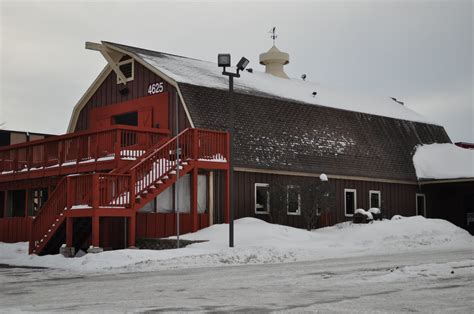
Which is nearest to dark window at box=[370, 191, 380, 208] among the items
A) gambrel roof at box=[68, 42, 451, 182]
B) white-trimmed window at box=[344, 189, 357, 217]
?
gambrel roof at box=[68, 42, 451, 182]

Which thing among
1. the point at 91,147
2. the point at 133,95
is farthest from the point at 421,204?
the point at 91,147

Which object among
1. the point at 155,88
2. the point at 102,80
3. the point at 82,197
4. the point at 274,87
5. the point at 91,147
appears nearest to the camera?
the point at 82,197

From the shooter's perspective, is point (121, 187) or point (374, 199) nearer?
point (121, 187)

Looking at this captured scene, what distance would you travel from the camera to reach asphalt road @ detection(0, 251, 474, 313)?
30.6ft

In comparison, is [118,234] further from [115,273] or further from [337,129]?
[337,129]

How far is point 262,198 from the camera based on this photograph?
27.6m

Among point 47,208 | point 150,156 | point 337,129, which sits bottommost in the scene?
point 47,208

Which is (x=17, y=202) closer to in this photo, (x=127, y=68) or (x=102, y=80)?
(x=102, y=80)

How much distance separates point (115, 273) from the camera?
15.7 m

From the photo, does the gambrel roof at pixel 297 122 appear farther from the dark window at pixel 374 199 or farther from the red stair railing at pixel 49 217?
the red stair railing at pixel 49 217

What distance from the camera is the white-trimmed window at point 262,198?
27312 millimetres

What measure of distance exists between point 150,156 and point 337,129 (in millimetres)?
12476

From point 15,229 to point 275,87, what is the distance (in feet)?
43.0

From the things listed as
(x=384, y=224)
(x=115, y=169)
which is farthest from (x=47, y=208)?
(x=384, y=224)
